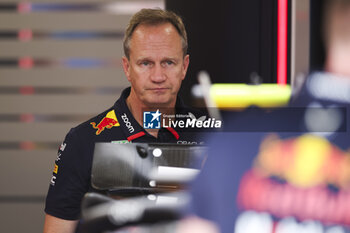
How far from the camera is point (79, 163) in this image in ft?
4.32

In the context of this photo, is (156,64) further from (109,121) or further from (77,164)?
(77,164)

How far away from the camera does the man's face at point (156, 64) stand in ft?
2.80

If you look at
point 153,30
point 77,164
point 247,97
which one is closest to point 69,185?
point 77,164

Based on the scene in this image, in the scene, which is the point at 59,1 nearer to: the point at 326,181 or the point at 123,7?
the point at 123,7

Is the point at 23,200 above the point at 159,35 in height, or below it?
below

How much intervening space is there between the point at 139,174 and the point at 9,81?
7.57 ft

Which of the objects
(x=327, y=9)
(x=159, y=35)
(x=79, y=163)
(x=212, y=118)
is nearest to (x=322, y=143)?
(x=212, y=118)

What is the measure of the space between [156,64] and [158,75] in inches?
1.9

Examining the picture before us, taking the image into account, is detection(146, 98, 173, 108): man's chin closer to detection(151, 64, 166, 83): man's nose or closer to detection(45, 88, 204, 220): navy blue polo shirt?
detection(151, 64, 166, 83): man's nose

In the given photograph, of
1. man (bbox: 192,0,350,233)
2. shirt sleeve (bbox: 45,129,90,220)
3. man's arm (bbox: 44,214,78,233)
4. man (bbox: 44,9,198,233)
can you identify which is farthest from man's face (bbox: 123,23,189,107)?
A: man's arm (bbox: 44,214,78,233)

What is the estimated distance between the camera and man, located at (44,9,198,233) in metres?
0.86

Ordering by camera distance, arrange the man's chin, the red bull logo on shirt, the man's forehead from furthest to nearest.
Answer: the red bull logo on shirt, the man's forehead, the man's chin

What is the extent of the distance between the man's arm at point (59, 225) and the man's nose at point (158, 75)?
62 centimetres

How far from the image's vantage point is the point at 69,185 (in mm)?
1312
